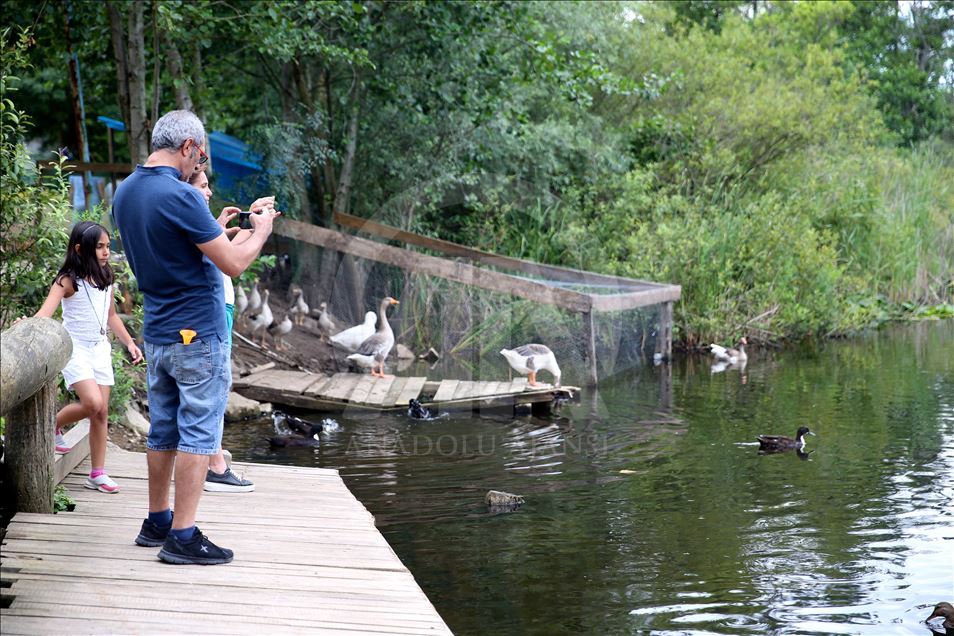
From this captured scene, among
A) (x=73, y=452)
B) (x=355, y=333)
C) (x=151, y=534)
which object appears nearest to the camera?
(x=151, y=534)

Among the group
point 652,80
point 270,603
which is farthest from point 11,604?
point 652,80

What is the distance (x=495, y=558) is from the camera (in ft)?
22.2

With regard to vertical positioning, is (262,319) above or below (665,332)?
above

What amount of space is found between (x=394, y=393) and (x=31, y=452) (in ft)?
24.5

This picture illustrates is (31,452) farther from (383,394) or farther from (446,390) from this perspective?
(446,390)

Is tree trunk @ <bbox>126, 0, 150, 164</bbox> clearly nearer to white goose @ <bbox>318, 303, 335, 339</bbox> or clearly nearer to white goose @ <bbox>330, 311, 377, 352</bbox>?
white goose @ <bbox>330, 311, 377, 352</bbox>

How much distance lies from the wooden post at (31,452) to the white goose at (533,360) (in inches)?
314

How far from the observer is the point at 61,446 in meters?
6.19

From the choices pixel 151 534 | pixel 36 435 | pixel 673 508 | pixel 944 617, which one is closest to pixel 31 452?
pixel 36 435

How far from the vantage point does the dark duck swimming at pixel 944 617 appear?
223 inches

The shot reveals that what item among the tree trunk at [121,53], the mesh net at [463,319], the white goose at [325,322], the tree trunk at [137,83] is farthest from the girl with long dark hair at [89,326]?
the white goose at [325,322]

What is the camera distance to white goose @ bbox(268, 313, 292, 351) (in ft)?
47.4

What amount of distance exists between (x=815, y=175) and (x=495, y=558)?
56.7 ft

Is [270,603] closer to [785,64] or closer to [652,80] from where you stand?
[652,80]
